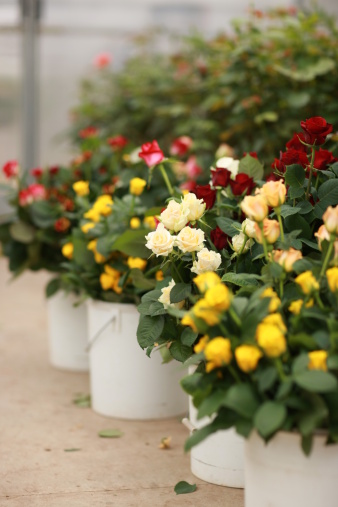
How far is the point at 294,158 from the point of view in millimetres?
1698

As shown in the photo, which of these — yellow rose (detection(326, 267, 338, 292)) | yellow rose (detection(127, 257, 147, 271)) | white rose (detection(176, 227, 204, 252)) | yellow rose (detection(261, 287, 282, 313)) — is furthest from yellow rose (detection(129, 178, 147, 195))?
yellow rose (detection(326, 267, 338, 292))

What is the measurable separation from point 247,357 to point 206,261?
37cm

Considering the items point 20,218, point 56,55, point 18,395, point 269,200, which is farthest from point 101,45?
point 269,200

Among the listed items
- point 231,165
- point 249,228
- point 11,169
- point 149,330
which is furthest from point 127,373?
point 11,169

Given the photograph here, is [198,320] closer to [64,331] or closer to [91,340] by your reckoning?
[91,340]

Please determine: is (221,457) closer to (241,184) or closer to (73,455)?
(73,455)

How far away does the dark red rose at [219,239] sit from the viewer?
67.2 inches

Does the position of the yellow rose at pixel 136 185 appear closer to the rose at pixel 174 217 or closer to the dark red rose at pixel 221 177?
the dark red rose at pixel 221 177

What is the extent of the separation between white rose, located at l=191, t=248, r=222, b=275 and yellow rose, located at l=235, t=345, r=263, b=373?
1.14ft

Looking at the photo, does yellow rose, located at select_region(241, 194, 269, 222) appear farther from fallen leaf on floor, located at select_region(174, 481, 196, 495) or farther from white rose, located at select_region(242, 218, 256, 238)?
fallen leaf on floor, located at select_region(174, 481, 196, 495)

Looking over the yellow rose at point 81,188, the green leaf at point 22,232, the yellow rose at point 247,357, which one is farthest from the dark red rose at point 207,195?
the green leaf at point 22,232

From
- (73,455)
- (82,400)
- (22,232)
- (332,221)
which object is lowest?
(82,400)

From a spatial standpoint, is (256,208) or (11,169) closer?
(256,208)

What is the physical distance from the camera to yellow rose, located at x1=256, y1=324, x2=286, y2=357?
1.22 metres
